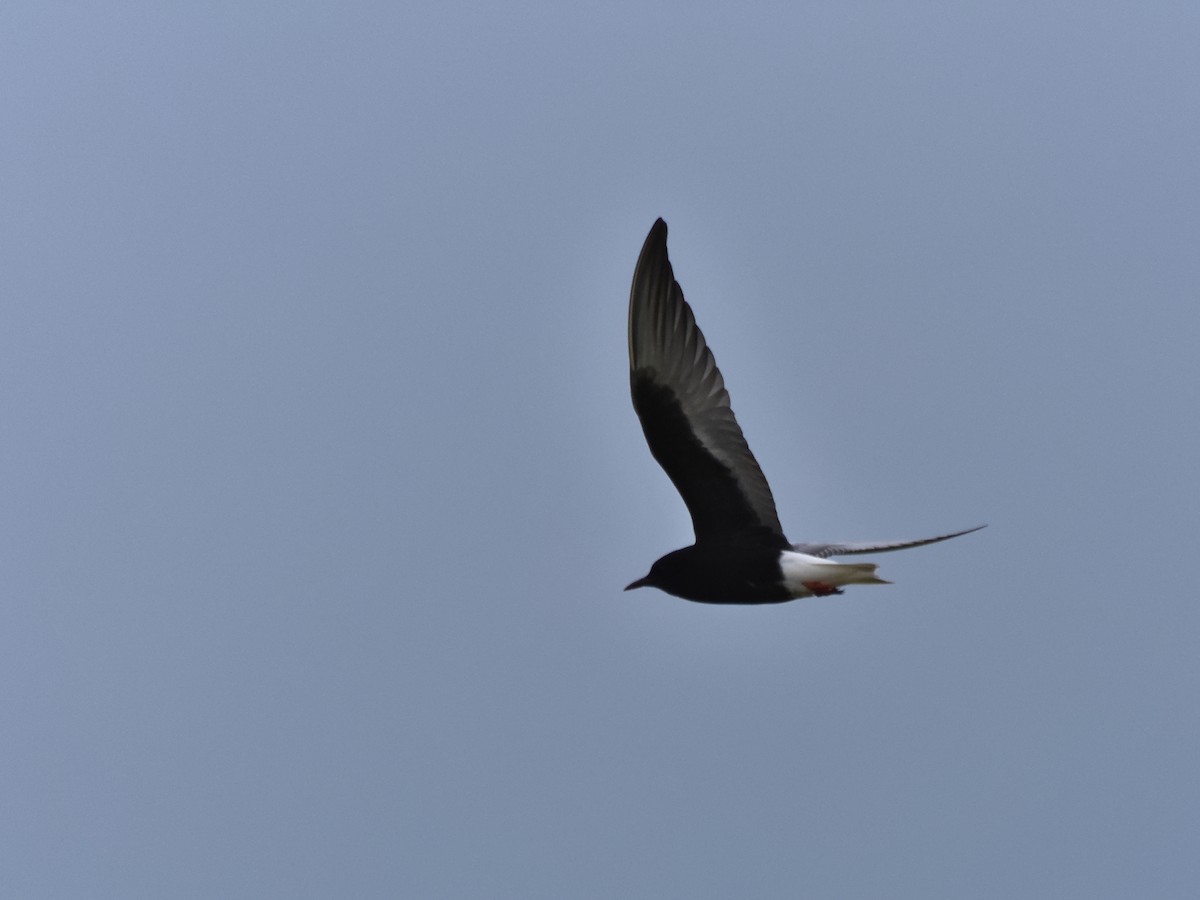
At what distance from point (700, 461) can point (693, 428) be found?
25 centimetres

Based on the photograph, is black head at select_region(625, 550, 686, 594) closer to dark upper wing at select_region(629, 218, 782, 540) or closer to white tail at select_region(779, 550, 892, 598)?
dark upper wing at select_region(629, 218, 782, 540)

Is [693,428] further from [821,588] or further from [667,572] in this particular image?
[821,588]

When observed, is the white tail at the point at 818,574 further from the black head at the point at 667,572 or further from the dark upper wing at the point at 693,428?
the black head at the point at 667,572

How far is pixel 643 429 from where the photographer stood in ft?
29.0

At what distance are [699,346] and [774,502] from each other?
1.31 meters

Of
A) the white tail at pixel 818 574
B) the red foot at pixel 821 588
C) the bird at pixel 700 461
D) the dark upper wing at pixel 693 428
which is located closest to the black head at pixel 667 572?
the bird at pixel 700 461

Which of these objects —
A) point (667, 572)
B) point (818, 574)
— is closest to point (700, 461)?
point (667, 572)

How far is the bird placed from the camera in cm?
866

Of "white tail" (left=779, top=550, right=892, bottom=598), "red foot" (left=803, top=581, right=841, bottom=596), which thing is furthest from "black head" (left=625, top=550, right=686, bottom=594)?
"red foot" (left=803, top=581, right=841, bottom=596)

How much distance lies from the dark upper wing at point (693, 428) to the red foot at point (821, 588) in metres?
0.54

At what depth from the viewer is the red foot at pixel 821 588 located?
27.6 feet

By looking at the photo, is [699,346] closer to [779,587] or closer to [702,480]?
[702,480]

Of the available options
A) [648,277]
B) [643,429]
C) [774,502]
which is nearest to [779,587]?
[774,502]

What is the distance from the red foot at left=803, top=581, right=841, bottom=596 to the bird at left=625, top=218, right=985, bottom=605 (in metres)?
0.11
